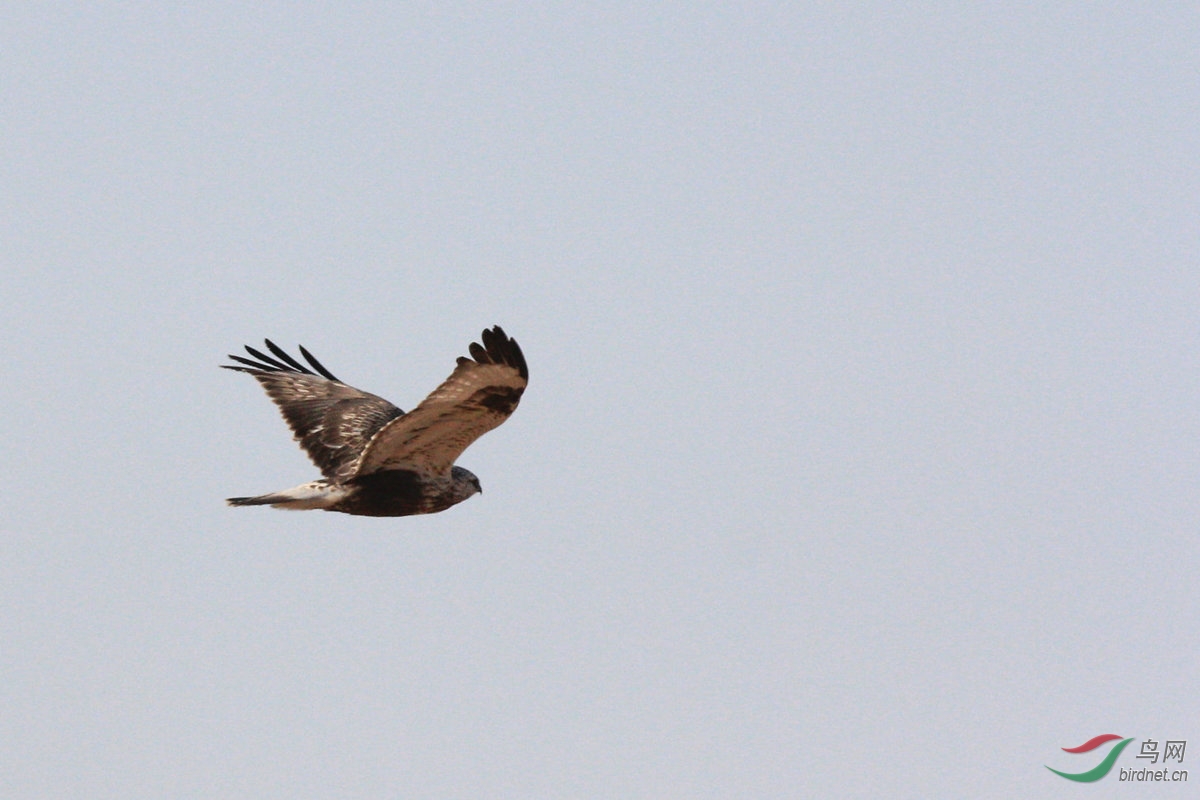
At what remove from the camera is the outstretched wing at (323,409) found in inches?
646

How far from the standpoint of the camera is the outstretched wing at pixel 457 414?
43.8 feet

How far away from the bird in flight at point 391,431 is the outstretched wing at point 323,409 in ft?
0.03

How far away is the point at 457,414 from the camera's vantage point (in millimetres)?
14117

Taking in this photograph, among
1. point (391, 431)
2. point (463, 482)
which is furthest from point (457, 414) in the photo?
point (463, 482)

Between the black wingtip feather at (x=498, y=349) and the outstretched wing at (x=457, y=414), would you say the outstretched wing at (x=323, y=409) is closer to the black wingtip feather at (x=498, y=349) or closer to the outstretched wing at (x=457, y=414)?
the outstretched wing at (x=457, y=414)

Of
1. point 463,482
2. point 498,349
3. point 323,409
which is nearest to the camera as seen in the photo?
point 498,349

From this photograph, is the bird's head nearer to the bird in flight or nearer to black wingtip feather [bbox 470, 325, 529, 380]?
the bird in flight

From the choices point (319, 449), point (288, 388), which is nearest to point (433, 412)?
point (319, 449)

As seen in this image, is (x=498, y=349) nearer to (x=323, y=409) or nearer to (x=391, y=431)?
(x=391, y=431)

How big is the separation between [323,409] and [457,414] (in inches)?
149

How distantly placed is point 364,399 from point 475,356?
4707 mm

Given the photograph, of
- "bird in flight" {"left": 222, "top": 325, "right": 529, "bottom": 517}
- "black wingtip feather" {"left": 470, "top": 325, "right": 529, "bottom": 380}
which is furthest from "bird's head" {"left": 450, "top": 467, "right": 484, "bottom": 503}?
"black wingtip feather" {"left": 470, "top": 325, "right": 529, "bottom": 380}

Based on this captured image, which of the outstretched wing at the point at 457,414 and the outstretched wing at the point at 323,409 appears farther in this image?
the outstretched wing at the point at 323,409

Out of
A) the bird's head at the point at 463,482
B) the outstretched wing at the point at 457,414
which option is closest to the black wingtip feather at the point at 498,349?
the outstretched wing at the point at 457,414
